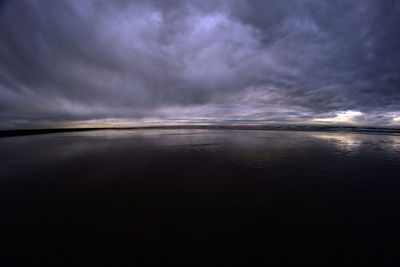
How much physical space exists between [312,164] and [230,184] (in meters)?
5.52

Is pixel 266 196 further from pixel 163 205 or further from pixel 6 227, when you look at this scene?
pixel 6 227

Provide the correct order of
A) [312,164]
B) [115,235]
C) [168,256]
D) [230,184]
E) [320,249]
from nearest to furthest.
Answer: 1. [168,256]
2. [320,249]
3. [115,235]
4. [230,184]
5. [312,164]

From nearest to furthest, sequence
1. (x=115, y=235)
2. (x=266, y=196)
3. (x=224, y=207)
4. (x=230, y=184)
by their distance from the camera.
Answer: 1. (x=115, y=235)
2. (x=224, y=207)
3. (x=266, y=196)
4. (x=230, y=184)

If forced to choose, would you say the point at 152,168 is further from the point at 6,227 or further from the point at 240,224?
the point at 240,224

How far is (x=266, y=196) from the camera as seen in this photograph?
4.23m

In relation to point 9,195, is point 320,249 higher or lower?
lower

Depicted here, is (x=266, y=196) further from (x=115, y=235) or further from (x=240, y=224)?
(x=115, y=235)

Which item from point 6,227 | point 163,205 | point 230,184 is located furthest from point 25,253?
point 230,184

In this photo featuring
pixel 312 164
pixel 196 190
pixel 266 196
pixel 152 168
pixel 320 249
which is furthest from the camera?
pixel 312 164

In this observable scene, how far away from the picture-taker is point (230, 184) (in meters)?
5.03

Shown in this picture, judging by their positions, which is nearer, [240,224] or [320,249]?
[320,249]

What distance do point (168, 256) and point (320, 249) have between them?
283 centimetres

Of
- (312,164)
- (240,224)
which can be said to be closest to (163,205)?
(240,224)

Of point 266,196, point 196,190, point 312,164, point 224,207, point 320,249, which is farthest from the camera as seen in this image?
point 312,164
